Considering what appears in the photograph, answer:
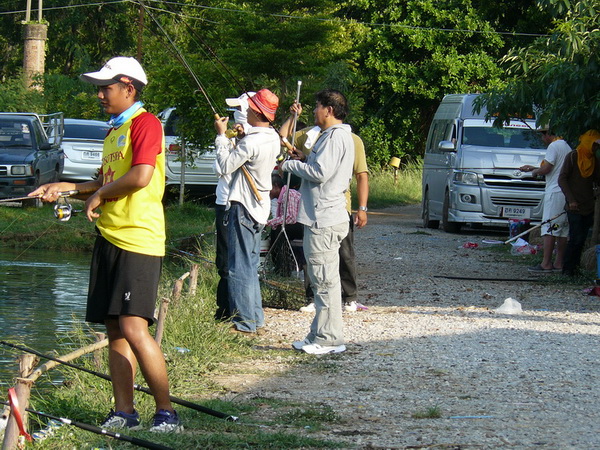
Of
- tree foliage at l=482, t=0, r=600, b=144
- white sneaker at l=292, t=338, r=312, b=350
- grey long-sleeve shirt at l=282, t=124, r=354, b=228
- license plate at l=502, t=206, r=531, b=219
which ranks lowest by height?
white sneaker at l=292, t=338, r=312, b=350

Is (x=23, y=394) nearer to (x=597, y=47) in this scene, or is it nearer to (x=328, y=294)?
(x=328, y=294)

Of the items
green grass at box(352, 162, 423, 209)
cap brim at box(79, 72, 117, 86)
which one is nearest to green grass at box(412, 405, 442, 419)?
cap brim at box(79, 72, 117, 86)

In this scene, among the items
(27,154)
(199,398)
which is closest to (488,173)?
(27,154)

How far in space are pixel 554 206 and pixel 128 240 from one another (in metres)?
8.74

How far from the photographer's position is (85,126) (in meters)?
25.9

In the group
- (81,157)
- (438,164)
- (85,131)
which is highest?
(438,164)

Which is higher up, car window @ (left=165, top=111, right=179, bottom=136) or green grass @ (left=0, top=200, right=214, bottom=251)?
car window @ (left=165, top=111, right=179, bottom=136)

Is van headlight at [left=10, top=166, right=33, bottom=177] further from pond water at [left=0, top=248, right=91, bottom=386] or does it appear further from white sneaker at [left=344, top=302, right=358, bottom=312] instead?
white sneaker at [left=344, top=302, right=358, bottom=312]

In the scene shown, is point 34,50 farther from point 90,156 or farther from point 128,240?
point 128,240

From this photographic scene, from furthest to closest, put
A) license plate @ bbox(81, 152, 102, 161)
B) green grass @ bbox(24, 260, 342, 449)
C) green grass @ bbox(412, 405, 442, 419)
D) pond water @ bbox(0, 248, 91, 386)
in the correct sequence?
license plate @ bbox(81, 152, 102, 161), pond water @ bbox(0, 248, 91, 386), green grass @ bbox(412, 405, 442, 419), green grass @ bbox(24, 260, 342, 449)

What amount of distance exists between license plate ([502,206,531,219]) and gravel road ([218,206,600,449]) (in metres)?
5.53

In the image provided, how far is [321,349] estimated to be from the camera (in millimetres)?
8078

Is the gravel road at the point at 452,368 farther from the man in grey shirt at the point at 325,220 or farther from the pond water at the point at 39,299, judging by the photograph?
the pond water at the point at 39,299

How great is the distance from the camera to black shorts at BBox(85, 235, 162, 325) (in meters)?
5.51
